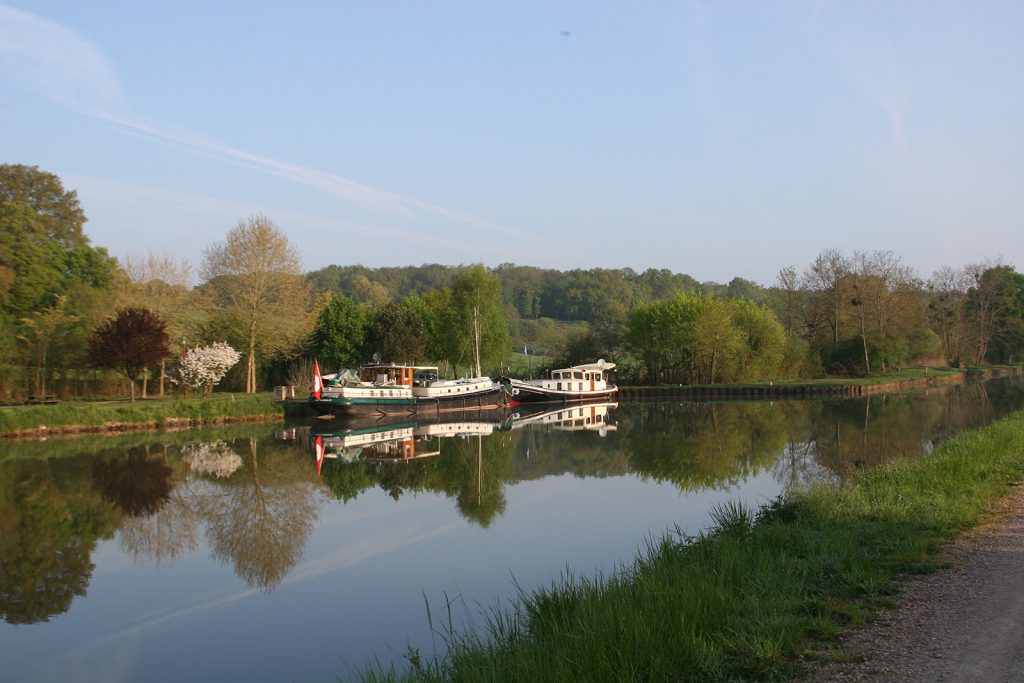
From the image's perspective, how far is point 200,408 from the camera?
37.2m

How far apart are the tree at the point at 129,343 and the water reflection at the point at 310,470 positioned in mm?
6472

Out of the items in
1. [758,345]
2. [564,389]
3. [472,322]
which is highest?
[472,322]

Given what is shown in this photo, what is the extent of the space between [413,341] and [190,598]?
4669 centimetres

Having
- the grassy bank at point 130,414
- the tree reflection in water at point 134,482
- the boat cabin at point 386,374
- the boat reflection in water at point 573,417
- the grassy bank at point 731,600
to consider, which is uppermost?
the boat cabin at point 386,374

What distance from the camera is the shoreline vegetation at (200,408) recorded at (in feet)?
104

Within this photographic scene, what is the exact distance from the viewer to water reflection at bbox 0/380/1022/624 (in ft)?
48.2

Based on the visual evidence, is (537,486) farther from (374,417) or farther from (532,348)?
(532,348)

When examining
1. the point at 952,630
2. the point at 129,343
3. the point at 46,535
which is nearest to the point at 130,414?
the point at 129,343

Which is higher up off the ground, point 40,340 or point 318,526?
point 40,340

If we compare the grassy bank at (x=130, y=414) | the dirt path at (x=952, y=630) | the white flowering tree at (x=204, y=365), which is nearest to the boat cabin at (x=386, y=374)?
the grassy bank at (x=130, y=414)

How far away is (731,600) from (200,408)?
3314cm

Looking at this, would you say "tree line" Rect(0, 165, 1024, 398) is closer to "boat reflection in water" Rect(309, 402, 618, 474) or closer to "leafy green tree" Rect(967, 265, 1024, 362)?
"leafy green tree" Rect(967, 265, 1024, 362)

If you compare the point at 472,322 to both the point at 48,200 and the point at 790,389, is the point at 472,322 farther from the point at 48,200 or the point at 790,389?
the point at 48,200

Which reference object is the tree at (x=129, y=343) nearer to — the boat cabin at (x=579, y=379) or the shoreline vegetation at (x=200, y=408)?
the shoreline vegetation at (x=200, y=408)
